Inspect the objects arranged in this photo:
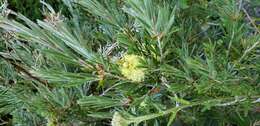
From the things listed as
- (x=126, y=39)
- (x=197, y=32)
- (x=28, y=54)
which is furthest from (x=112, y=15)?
(x=28, y=54)

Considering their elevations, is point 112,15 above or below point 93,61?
above

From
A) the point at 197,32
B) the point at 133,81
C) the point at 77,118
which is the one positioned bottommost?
the point at 77,118

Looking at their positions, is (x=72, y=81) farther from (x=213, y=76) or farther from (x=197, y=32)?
(x=197, y=32)
